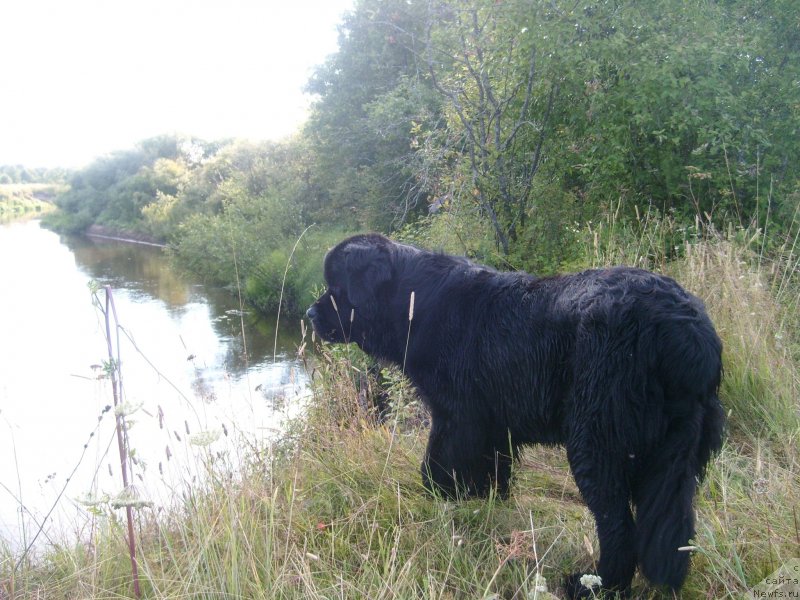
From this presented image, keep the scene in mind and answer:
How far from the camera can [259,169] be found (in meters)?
23.1

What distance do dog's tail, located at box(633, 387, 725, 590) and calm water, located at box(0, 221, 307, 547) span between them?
1.61m

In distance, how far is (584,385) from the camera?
2.36m

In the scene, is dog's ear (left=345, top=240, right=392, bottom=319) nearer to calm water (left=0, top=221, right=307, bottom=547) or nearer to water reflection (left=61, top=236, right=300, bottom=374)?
calm water (left=0, top=221, right=307, bottom=547)

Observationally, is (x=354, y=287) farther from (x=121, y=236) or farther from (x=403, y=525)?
(x=121, y=236)

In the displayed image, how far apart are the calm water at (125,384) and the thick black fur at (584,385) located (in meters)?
1.06

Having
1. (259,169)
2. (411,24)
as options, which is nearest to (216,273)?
(259,169)

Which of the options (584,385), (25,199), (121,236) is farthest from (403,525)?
(25,199)

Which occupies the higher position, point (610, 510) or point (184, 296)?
point (610, 510)

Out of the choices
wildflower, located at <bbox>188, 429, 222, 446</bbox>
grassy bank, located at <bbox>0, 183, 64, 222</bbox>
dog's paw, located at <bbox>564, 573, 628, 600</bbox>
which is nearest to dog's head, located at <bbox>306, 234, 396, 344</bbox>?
wildflower, located at <bbox>188, 429, 222, 446</bbox>

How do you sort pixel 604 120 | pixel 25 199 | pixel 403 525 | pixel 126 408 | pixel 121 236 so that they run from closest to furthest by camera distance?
pixel 126 408 → pixel 403 525 → pixel 604 120 → pixel 121 236 → pixel 25 199

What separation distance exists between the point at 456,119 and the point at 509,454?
19.0 ft

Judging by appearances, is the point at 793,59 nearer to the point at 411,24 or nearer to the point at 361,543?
the point at 361,543

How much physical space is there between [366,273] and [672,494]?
183 cm

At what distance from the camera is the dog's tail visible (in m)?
2.17
